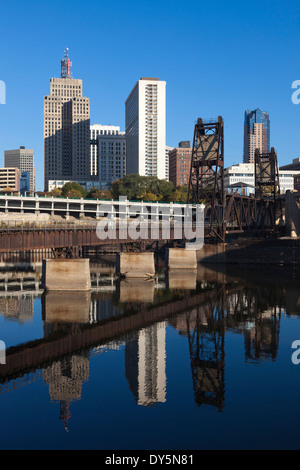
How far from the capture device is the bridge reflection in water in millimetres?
26891

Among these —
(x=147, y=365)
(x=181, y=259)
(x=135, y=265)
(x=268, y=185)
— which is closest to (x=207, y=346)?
(x=147, y=365)

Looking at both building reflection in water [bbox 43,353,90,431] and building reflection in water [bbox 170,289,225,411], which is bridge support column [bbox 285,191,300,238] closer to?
building reflection in water [bbox 170,289,225,411]

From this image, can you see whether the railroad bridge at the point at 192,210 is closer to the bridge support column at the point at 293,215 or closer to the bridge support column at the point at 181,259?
the bridge support column at the point at 181,259

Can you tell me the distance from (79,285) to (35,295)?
572cm

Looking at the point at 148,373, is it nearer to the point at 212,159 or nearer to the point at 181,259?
the point at 181,259

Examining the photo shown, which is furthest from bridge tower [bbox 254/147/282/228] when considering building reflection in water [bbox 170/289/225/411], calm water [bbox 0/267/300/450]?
calm water [bbox 0/267/300/450]

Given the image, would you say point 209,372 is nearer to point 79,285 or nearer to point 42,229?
point 79,285

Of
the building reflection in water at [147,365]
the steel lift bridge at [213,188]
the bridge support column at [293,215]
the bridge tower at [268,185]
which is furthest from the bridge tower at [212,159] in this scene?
the building reflection in water at [147,365]

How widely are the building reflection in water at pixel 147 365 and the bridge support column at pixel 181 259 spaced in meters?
43.9

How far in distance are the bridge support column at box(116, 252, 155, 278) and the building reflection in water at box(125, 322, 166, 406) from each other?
31862 mm

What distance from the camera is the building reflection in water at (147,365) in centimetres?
2548

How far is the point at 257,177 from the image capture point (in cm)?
14300

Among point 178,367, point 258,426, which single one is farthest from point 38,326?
point 258,426

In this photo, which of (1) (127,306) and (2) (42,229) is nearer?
(1) (127,306)
